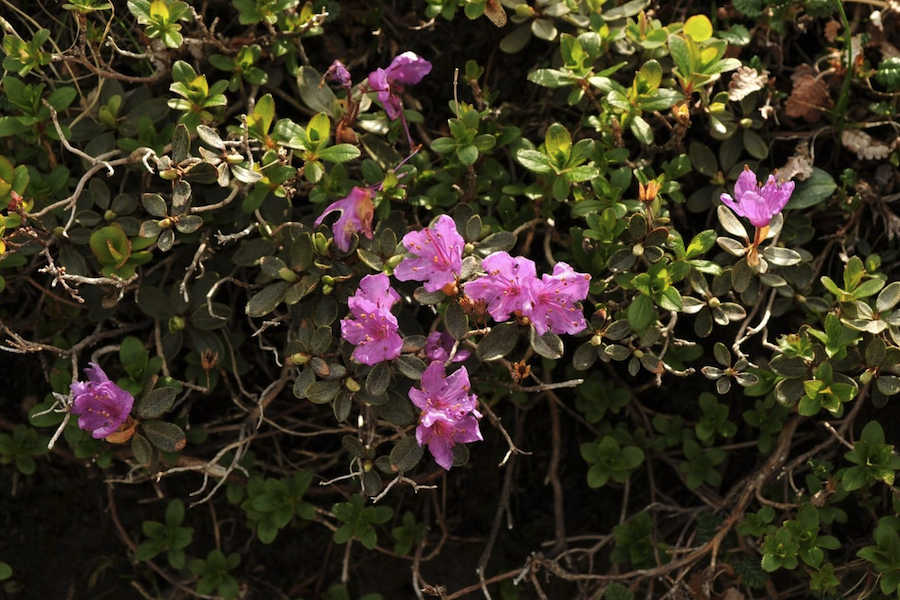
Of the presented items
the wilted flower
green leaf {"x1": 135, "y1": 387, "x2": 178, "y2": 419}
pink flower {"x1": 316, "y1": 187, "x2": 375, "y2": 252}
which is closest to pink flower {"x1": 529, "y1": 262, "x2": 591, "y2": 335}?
pink flower {"x1": 316, "y1": 187, "x2": 375, "y2": 252}

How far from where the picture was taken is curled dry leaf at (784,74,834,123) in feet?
7.34

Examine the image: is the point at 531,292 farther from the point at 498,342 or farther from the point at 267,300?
the point at 267,300

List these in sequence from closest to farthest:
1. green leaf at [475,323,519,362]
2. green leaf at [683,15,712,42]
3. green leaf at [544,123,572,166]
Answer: green leaf at [475,323,519,362] < green leaf at [544,123,572,166] < green leaf at [683,15,712,42]

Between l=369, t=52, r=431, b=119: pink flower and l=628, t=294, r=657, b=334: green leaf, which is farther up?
l=369, t=52, r=431, b=119: pink flower

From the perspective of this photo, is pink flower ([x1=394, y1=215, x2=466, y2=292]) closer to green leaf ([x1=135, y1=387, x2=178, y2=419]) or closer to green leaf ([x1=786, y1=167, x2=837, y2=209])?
green leaf ([x1=135, y1=387, x2=178, y2=419])

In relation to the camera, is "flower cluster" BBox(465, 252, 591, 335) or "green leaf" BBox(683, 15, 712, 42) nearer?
"flower cluster" BBox(465, 252, 591, 335)

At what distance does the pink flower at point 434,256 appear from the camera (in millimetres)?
1788

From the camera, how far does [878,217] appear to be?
226cm

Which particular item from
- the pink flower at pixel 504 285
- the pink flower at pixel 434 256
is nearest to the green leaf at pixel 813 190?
the pink flower at pixel 504 285

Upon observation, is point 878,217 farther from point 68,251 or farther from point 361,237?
point 68,251

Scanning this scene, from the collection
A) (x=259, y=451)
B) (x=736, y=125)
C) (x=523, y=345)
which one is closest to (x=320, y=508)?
(x=259, y=451)

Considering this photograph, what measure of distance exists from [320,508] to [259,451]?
0.72ft

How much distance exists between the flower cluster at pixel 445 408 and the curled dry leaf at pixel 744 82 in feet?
3.15

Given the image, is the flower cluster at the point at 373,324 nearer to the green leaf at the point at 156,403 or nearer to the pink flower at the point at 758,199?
the green leaf at the point at 156,403
